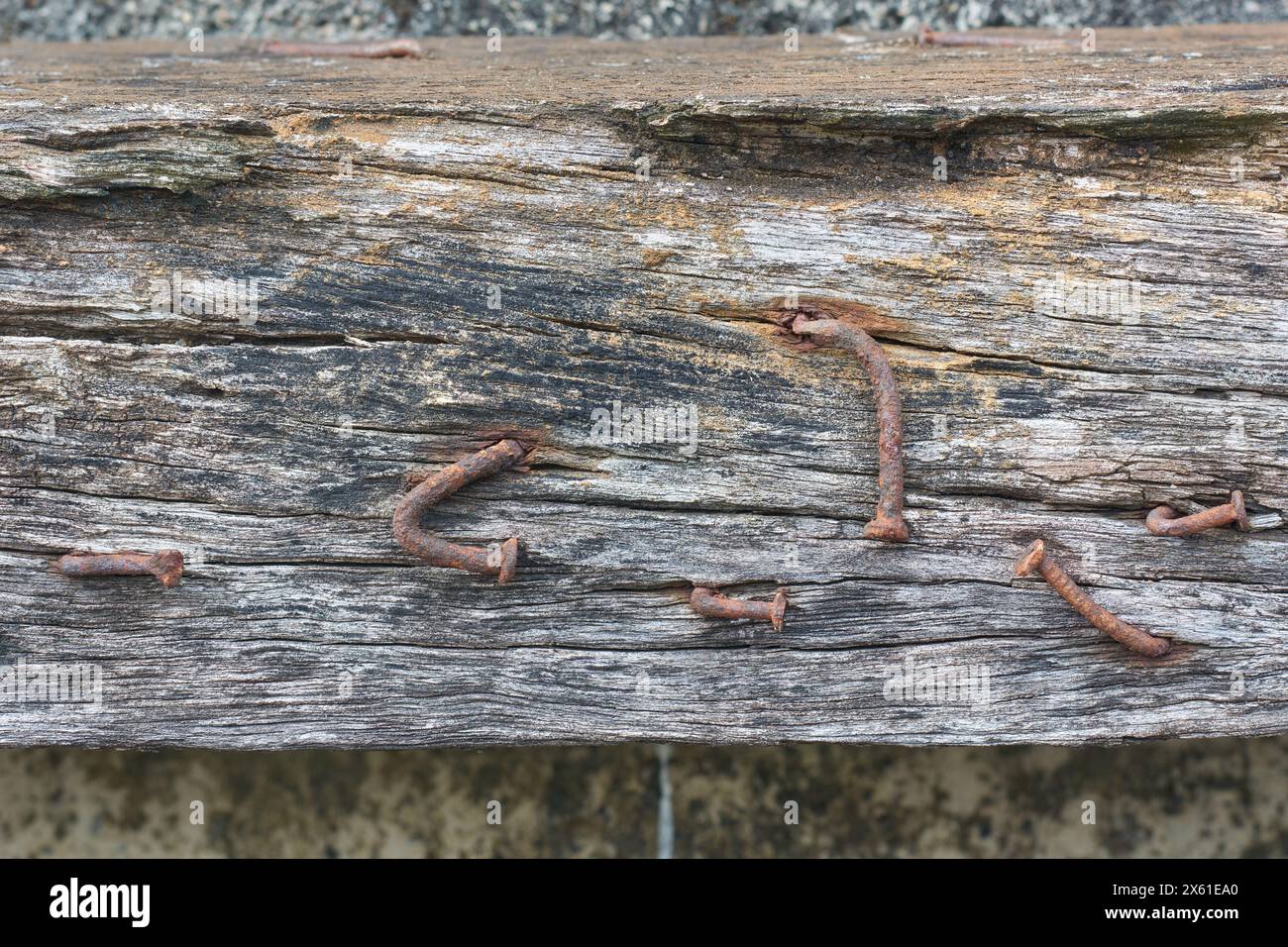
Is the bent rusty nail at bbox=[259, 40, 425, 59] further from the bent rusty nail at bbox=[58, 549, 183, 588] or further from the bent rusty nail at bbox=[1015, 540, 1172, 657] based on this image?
the bent rusty nail at bbox=[1015, 540, 1172, 657]

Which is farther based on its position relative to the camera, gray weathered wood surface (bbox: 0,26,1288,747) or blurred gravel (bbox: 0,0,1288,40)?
blurred gravel (bbox: 0,0,1288,40)

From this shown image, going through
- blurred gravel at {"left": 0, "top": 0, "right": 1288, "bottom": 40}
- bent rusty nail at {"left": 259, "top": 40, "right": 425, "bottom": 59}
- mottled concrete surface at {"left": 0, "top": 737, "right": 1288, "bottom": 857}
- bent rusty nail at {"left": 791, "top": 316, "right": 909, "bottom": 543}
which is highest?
blurred gravel at {"left": 0, "top": 0, "right": 1288, "bottom": 40}

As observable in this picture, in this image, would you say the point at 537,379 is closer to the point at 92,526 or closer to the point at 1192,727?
the point at 92,526

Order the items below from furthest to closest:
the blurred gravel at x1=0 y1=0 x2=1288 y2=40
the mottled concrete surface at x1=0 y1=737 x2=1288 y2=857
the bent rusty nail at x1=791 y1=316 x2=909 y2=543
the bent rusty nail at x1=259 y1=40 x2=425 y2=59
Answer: the mottled concrete surface at x1=0 y1=737 x2=1288 y2=857 → the blurred gravel at x1=0 y1=0 x2=1288 y2=40 → the bent rusty nail at x1=259 y1=40 x2=425 y2=59 → the bent rusty nail at x1=791 y1=316 x2=909 y2=543

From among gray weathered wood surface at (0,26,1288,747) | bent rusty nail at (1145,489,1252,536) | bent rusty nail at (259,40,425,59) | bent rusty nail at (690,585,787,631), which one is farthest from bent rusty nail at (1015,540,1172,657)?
bent rusty nail at (259,40,425,59)

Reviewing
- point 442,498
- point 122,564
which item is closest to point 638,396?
point 442,498

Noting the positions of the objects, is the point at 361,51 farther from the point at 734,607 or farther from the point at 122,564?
the point at 734,607
